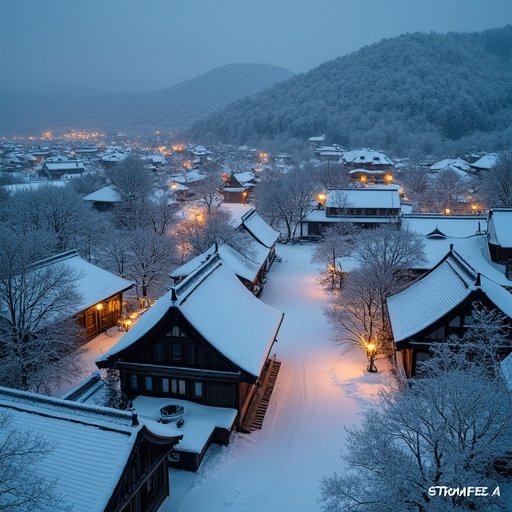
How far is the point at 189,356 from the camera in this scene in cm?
2423

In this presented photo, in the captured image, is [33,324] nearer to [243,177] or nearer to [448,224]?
[448,224]

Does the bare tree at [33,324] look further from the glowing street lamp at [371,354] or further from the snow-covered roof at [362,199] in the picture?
the snow-covered roof at [362,199]

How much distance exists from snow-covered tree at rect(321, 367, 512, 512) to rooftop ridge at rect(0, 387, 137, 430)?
21.7ft

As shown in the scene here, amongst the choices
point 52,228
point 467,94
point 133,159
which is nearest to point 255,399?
point 52,228

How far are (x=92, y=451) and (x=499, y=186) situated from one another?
69.8 meters

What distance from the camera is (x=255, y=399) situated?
26703 millimetres

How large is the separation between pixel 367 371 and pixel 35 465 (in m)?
20.8

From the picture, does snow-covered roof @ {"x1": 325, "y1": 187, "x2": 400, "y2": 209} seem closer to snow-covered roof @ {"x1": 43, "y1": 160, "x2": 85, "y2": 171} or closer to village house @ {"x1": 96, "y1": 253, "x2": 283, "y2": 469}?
village house @ {"x1": 96, "y1": 253, "x2": 283, "y2": 469}

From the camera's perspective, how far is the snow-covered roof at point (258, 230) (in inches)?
2041

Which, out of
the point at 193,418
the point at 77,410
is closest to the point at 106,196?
the point at 193,418

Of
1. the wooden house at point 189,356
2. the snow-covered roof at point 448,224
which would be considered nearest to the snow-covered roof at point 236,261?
the wooden house at point 189,356

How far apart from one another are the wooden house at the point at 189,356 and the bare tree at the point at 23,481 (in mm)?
9500

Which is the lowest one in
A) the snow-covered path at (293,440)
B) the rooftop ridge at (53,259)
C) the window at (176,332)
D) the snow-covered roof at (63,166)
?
the snow-covered path at (293,440)

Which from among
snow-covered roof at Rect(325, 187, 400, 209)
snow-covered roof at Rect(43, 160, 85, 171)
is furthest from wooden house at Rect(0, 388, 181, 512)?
snow-covered roof at Rect(43, 160, 85, 171)
